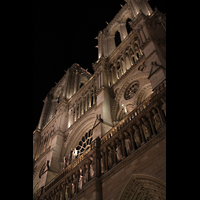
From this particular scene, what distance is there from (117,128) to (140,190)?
335cm

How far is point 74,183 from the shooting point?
36.0 feet

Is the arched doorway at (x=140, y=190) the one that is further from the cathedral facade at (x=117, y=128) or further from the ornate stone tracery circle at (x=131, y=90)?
the ornate stone tracery circle at (x=131, y=90)

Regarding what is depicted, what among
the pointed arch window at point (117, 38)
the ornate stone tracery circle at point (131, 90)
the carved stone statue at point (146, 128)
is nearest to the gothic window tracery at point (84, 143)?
the ornate stone tracery circle at point (131, 90)

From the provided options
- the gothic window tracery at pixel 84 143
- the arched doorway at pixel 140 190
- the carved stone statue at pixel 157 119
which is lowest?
the arched doorway at pixel 140 190

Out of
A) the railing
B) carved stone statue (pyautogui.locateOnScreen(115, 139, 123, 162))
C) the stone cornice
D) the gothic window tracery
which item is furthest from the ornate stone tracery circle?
the stone cornice

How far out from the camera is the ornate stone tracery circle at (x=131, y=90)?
1435cm

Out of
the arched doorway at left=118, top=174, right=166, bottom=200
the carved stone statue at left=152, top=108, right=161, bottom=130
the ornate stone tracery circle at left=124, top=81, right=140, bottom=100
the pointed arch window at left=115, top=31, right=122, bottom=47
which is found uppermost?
the pointed arch window at left=115, top=31, right=122, bottom=47

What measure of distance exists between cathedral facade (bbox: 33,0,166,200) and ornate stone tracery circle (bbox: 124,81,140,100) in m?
0.07

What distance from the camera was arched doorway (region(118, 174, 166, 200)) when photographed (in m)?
7.60

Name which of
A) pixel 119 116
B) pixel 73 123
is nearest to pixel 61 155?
pixel 73 123

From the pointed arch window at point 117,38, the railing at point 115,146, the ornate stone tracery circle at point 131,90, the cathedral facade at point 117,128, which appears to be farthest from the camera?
the pointed arch window at point 117,38

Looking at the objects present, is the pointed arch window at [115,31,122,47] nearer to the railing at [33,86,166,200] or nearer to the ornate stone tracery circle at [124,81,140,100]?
the ornate stone tracery circle at [124,81,140,100]

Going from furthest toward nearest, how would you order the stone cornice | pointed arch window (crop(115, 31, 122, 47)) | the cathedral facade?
pointed arch window (crop(115, 31, 122, 47))
the cathedral facade
the stone cornice
